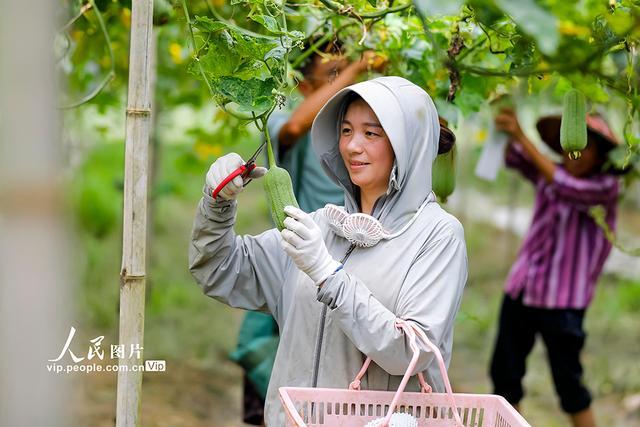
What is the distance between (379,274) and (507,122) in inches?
76.7

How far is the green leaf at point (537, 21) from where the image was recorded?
134cm

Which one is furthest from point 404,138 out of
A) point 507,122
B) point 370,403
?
point 507,122

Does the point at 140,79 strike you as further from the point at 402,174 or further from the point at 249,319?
the point at 249,319

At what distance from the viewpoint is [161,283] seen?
7328 millimetres

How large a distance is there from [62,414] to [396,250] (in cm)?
135

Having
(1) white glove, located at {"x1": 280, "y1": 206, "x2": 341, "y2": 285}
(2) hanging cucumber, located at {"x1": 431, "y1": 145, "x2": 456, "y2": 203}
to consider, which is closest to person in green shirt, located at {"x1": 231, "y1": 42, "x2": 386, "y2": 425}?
(2) hanging cucumber, located at {"x1": 431, "y1": 145, "x2": 456, "y2": 203}

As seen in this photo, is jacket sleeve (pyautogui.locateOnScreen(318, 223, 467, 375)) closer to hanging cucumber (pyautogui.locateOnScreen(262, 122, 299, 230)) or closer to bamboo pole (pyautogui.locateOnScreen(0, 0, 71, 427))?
hanging cucumber (pyautogui.locateOnScreen(262, 122, 299, 230))

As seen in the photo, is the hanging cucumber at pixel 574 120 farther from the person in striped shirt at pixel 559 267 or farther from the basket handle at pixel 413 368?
the person in striped shirt at pixel 559 267

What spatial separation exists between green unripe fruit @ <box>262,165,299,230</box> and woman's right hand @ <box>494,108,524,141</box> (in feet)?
6.68

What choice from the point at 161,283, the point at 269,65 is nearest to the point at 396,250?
the point at 269,65

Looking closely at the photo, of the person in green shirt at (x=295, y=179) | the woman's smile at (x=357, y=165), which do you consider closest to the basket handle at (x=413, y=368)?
the woman's smile at (x=357, y=165)

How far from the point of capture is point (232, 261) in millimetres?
2504

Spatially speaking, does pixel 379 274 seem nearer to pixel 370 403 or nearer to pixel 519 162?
pixel 370 403

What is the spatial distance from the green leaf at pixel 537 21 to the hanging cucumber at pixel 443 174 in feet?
4.72
